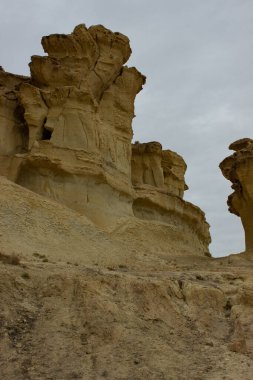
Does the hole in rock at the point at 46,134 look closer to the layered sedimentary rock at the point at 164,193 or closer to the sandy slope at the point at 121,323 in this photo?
the layered sedimentary rock at the point at 164,193

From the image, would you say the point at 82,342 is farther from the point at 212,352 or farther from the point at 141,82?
the point at 141,82

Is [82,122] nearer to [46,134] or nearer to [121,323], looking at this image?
[46,134]

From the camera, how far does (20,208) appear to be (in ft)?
80.5

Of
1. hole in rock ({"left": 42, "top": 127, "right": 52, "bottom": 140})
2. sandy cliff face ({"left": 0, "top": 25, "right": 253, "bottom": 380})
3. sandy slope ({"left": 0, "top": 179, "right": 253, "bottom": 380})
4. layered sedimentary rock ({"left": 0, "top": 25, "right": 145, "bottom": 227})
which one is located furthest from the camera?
hole in rock ({"left": 42, "top": 127, "right": 52, "bottom": 140})

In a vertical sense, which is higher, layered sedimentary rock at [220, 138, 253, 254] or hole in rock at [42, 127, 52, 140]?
hole in rock at [42, 127, 52, 140]

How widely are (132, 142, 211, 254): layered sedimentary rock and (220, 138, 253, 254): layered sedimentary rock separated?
5.19 meters

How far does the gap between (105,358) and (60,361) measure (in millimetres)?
1020

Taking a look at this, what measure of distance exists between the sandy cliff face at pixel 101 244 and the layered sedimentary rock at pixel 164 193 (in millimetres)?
89

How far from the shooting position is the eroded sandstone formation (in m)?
29.2

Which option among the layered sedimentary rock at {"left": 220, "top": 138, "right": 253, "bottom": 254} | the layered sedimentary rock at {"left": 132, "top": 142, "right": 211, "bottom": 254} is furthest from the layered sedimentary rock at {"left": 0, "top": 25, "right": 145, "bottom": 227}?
the layered sedimentary rock at {"left": 220, "top": 138, "right": 253, "bottom": 254}

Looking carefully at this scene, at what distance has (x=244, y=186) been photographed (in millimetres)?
29547

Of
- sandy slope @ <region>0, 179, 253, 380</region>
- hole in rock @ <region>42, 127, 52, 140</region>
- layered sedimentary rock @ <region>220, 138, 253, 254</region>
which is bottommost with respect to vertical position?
sandy slope @ <region>0, 179, 253, 380</region>

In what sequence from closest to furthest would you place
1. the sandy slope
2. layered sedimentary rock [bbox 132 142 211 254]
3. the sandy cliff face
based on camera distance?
1. the sandy slope
2. the sandy cliff face
3. layered sedimentary rock [bbox 132 142 211 254]

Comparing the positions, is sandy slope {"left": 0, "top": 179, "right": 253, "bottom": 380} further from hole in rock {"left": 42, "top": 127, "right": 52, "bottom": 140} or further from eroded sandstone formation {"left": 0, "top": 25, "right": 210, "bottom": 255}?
hole in rock {"left": 42, "top": 127, "right": 52, "bottom": 140}
